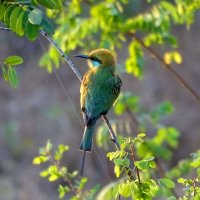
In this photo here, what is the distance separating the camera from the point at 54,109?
947cm

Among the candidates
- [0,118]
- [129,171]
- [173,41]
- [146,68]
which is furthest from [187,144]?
[129,171]

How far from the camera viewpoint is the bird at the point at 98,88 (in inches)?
141

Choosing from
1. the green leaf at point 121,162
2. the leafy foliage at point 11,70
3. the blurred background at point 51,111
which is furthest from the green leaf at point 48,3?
the blurred background at point 51,111

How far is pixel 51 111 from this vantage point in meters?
9.48

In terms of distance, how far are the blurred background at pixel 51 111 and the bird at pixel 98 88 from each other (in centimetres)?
399

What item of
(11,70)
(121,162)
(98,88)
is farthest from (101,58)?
(121,162)

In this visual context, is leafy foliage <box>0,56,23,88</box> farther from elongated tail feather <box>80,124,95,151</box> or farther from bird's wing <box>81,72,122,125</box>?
bird's wing <box>81,72,122,125</box>

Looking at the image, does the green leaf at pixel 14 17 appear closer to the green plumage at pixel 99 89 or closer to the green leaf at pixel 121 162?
the green leaf at pixel 121 162

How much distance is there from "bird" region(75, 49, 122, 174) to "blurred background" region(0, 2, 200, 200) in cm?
399

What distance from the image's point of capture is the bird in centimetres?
357

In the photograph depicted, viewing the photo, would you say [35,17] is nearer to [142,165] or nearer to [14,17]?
[14,17]

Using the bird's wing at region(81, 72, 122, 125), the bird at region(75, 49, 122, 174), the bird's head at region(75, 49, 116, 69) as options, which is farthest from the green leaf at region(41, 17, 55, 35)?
the bird's head at region(75, 49, 116, 69)

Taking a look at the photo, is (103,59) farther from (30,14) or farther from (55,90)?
(55,90)

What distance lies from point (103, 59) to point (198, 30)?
7032 millimetres
